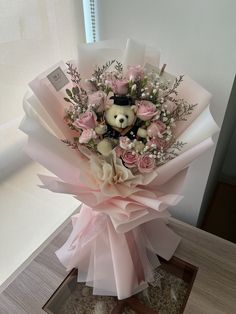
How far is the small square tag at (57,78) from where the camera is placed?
544mm

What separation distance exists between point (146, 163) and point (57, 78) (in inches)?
11.3

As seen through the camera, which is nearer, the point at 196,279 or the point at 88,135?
the point at 88,135

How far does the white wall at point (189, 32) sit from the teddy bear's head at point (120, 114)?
294 millimetres

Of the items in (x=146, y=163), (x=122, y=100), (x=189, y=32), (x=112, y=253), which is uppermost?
(x=189, y=32)

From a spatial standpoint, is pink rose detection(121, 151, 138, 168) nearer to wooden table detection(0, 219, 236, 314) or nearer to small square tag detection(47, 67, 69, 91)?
small square tag detection(47, 67, 69, 91)

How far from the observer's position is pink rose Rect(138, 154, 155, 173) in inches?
19.2

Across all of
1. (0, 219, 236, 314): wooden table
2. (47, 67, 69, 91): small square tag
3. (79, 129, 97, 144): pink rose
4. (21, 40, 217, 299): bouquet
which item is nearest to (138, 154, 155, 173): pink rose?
(21, 40, 217, 299): bouquet

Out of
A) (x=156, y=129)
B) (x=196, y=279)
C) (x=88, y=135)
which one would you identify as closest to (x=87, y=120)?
(x=88, y=135)

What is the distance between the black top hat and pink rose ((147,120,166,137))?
68 mm

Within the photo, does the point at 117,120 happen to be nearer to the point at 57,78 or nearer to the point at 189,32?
the point at 57,78

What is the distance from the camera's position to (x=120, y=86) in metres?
0.50

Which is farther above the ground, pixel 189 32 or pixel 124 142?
pixel 189 32

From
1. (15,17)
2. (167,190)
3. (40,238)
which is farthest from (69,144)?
(40,238)

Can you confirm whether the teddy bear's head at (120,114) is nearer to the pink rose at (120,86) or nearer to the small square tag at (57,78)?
the pink rose at (120,86)
